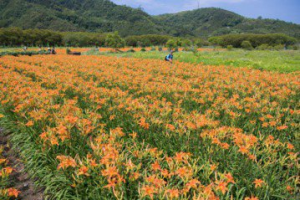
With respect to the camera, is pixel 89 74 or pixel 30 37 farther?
pixel 30 37

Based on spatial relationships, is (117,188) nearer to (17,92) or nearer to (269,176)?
(269,176)

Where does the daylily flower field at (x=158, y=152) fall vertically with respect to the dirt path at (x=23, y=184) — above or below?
above

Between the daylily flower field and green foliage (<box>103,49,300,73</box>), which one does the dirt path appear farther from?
green foliage (<box>103,49,300,73</box>)

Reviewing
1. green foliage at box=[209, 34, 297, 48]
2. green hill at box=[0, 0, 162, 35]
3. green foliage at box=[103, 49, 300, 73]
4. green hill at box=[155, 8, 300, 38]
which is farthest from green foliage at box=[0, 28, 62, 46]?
green hill at box=[155, 8, 300, 38]

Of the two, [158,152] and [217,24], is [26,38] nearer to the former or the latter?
[158,152]

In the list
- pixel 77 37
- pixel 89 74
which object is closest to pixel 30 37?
pixel 77 37

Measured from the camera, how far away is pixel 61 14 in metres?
106

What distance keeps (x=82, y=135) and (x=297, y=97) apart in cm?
568

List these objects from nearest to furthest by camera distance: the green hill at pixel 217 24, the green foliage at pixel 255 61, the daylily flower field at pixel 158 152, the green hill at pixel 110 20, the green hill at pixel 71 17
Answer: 1. the daylily flower field at pixel 158 152
2. the green foliage at pixel 255 61
3. the green hill at pixel 71 17
4. the green hill at pixel 110 20
5. the green hill at pixel 217 24

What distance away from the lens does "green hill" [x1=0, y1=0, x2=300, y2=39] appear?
8925 centimetres

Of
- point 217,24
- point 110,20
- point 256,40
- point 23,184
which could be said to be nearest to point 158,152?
point 23,184

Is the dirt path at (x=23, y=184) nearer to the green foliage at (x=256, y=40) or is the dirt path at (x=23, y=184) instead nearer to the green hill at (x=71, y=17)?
the green foliage at (x=256, y=40)

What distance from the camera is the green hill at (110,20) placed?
293ft

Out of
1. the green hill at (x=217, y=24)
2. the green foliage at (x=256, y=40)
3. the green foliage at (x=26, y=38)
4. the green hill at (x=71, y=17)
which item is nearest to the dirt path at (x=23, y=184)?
the green foliage at (x=256, y=40)
